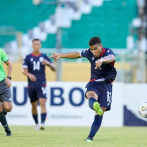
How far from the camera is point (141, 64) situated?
15.0 m

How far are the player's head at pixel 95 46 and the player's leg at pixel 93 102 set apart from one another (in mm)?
668

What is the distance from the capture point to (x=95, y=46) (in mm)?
6703

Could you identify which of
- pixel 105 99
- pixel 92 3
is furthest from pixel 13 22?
pixel 105 99

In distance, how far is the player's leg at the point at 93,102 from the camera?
248 inches

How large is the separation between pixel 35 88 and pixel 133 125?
380 cm

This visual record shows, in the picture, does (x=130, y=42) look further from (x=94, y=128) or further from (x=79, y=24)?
(x=94, y=128)

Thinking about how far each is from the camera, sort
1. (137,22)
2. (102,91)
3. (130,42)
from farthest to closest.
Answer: (137,22), (130,42), (102,91)

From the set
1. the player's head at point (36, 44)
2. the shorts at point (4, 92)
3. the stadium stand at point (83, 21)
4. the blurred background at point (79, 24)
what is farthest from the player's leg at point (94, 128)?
the stadium stand at point (83, 21)

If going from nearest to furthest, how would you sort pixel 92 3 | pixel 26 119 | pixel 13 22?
pixel 26 119 → pixel 92 3 → pixel 13 22

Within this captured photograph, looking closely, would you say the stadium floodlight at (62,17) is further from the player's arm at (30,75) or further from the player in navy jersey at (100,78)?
the player in navy jersey at (100,78)

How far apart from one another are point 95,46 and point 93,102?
91 centimetres

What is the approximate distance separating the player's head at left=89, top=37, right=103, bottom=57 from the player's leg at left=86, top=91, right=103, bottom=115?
26.3 inches

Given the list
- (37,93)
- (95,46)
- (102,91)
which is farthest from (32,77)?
(95,46)

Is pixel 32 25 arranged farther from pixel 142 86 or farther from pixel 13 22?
pixel 142 86
